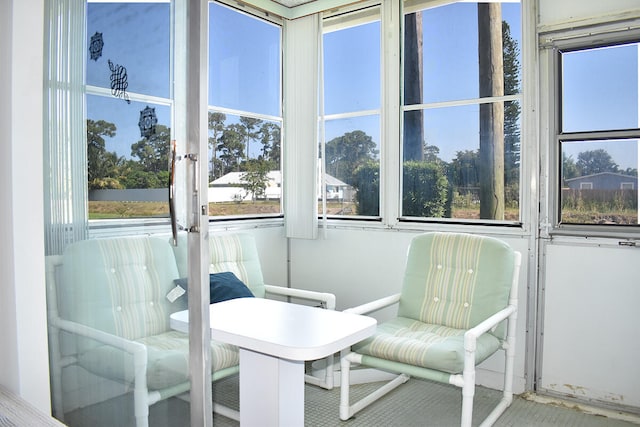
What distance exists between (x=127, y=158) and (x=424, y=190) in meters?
2.21

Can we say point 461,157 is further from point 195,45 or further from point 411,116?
point 195,45

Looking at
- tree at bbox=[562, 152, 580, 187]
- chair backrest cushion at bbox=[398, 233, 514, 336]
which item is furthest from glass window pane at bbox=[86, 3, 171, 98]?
tree at bbox=[562, 152, 580, 187]

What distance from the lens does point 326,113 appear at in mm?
3678

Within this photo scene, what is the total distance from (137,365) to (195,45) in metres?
0.92

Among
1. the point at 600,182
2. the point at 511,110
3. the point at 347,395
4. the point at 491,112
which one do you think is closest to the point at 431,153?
the point at 491,112

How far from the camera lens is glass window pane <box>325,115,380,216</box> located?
3.48 m

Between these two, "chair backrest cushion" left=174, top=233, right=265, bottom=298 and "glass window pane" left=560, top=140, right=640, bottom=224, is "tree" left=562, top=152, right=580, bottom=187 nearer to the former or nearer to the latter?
"glass window pane" left=560, top=140, right=640, bottom=224

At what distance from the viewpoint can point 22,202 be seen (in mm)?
1378

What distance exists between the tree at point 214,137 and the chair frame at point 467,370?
54.4 inches

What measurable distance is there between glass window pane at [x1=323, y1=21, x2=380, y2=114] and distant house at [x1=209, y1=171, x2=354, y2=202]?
556 mm

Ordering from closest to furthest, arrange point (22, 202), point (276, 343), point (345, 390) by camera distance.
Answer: point (22, 202) < point (276, 343) < point (345, 390)

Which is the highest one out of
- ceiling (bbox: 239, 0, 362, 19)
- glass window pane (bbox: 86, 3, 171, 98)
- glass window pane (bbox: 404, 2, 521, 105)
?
ceiling (bbox: 239, 0, 362, 19)

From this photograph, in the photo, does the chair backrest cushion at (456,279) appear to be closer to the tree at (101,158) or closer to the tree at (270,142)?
the tree at (270,142)

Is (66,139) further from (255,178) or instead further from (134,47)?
(255,178)
